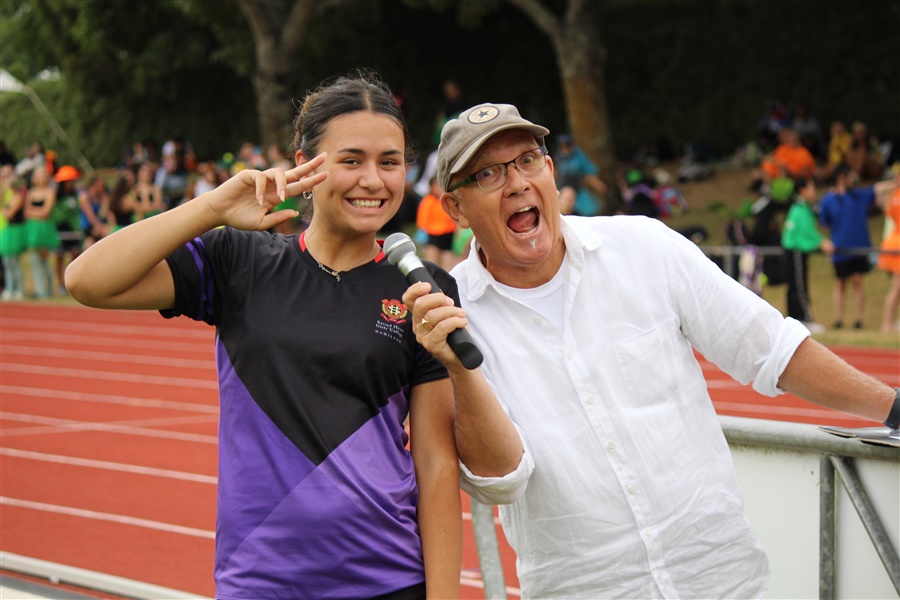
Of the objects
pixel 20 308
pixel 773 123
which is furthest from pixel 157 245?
pixel 773 123

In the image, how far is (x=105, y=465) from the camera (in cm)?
905

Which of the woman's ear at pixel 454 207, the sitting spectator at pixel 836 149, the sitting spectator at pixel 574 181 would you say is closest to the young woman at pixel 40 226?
the sitting spectator at pixel 574 181

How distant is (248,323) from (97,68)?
99.7 feet

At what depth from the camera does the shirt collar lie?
9.78 feet

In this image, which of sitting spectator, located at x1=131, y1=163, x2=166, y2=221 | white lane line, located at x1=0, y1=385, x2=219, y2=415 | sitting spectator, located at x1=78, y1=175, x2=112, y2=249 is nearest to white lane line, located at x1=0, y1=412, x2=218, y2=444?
white lane line, located at x1=0, y1=385, x2=219, y2=415

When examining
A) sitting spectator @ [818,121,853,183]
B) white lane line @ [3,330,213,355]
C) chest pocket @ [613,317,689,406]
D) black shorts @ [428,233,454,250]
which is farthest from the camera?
sitting spectator @ [818,121,853,183]

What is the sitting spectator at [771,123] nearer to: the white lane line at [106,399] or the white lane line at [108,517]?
the white lane line at [106,399]

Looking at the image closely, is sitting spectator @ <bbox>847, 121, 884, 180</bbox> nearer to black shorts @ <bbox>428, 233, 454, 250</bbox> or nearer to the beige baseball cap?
black shorts @ <bbox>428, 233, 454, 250</bbox>

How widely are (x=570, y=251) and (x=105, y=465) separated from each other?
6867mm

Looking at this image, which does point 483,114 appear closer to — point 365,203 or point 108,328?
point 365,203

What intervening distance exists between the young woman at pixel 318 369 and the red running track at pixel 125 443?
356 centimetres

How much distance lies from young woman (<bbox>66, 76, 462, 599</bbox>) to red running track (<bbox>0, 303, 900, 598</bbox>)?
3.56m

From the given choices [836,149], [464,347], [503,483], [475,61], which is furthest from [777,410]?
[475,61]

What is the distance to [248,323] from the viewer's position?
266cm
